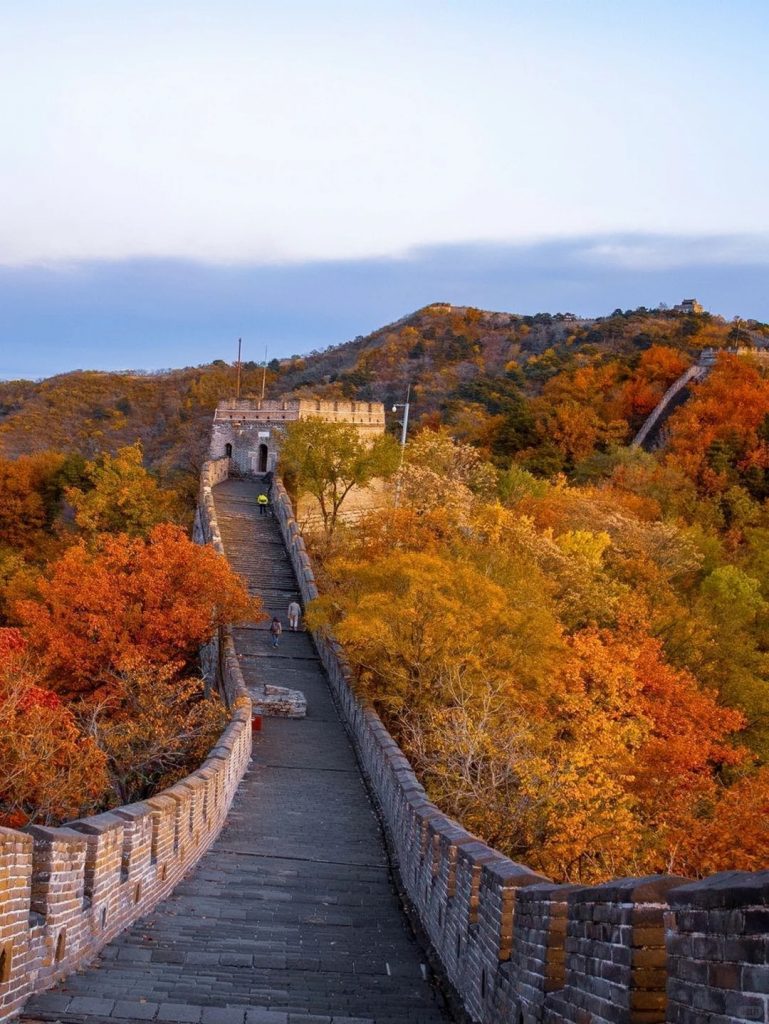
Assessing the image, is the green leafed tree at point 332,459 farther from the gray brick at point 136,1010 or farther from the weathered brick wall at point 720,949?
the weathered brick wall at point 720,949

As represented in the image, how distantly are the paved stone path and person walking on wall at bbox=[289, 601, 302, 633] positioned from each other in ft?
30.4

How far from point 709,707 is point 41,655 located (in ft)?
53.9

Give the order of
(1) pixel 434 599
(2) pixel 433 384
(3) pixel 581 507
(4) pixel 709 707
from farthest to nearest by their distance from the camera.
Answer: (2) pixel 433 384 < (3) pixel 581 507 < (4) pixel 709 707 < (1) pixel 434 599

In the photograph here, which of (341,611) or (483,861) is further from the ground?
(483,861)

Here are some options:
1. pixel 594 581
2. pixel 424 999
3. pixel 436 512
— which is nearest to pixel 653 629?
pixel 594 581

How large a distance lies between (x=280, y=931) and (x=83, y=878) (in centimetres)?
334

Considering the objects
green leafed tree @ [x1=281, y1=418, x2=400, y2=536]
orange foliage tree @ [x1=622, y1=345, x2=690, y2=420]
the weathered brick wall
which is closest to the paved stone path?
the weathered brick wall

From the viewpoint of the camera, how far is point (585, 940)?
5.65 metres

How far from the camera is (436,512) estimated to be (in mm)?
34188

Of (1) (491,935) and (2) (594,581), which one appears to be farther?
(2) (594,581)

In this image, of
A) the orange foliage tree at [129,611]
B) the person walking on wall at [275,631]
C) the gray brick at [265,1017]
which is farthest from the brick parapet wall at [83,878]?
the person walking on wall at [275,631]

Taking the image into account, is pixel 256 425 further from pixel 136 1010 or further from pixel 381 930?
pixel 136 1010

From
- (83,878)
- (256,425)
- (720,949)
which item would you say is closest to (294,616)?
(256,425)

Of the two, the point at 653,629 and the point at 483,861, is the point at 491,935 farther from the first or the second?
the point at 653,629
